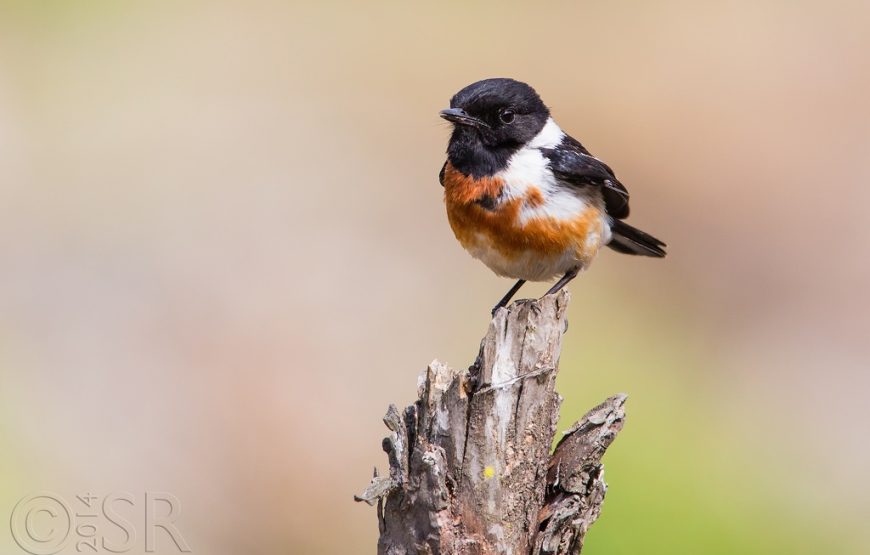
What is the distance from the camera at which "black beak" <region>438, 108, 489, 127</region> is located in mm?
6340

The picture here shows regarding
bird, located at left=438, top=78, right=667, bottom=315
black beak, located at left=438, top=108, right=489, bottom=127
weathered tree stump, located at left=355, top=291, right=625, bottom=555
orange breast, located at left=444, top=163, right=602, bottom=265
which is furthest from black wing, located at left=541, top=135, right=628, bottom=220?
weathered tree stump, located at left=355, top=291, right=625, bottom=555

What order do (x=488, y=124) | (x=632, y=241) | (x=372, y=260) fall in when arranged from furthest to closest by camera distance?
(x=372, y=260) → (x=632, y=241) → (x=488, y=124)

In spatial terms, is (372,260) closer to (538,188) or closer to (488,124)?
(488,124)

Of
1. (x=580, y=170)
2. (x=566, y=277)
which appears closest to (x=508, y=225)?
(x=580, y=170)

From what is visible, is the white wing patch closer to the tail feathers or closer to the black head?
the black head

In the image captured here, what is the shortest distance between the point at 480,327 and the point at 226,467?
312cm

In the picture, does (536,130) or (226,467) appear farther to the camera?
(226,467)

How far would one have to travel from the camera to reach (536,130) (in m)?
6.66

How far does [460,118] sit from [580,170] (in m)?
0.80

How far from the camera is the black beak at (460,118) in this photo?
6.34 metres

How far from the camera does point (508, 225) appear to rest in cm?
631

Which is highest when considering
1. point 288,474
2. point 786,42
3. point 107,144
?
point 786,42

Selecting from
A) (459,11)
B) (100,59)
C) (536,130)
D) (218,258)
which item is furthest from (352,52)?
(536,130)

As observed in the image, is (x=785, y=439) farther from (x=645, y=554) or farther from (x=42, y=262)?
(x=42, y=262)
